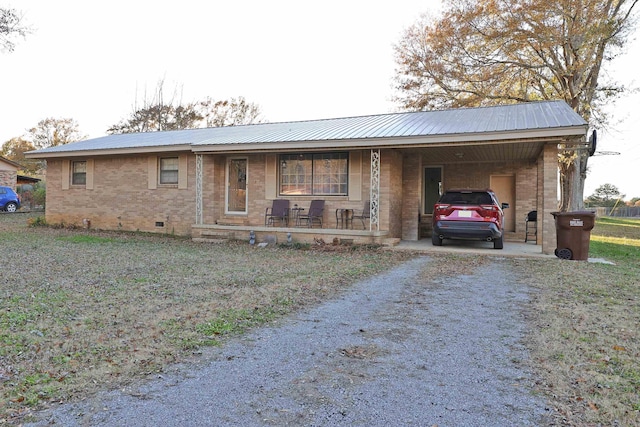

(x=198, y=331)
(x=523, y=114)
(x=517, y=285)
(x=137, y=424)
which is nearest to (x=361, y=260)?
(x=517, y=285)

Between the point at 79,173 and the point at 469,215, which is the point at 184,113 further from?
the point at 469,215

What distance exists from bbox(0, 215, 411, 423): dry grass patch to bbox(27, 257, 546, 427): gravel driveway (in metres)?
0.35

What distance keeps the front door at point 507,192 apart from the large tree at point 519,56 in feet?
11.0

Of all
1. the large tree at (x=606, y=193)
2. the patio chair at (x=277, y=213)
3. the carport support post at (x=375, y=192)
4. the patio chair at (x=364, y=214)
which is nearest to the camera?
the carport support post at (x=375, y=192)

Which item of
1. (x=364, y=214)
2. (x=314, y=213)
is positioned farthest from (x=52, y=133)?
(x=364, y=214)

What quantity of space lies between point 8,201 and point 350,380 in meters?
28.3

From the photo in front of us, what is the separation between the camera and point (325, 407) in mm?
2629

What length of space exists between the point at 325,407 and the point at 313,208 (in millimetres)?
10086

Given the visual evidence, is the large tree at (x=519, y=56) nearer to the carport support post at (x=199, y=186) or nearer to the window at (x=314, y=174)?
the window at (x=314, y=174)

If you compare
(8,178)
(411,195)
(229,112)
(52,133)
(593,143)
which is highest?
(229,112)

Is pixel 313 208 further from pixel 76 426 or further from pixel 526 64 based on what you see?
pixel 526 64

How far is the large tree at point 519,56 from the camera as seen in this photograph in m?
17.2

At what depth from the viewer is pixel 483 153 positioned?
12.7m

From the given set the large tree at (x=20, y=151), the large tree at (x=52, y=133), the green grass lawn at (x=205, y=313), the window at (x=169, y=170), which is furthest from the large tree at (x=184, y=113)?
the green grass lawn at (x=205, y=313)
